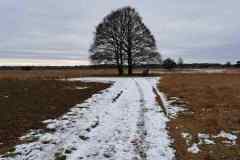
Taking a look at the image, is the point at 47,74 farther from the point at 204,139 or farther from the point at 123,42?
the point at 204,139

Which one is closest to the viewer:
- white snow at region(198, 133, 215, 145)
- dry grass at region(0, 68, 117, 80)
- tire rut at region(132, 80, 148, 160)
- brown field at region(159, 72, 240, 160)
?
tire rut at region(132, 80, 148, 160)

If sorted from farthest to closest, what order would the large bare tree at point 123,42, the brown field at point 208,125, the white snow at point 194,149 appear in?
the large bare tree at point 123,42 < the white snow at point 194,149 < the brown field at point 208,125

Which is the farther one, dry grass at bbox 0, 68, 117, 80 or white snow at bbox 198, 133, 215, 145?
dry grass at bbox 0, 68, 117, 80

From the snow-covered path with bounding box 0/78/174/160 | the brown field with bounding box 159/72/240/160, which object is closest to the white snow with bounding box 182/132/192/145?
the brown field with bounding box 159/72/240/160

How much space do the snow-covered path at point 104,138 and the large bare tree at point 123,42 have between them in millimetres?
34395

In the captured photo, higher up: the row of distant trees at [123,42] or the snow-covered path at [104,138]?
the row of distant trees at [123,42]

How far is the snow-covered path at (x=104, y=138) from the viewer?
620 centimetres

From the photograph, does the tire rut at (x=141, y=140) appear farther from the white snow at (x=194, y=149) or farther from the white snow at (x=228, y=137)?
the white snow at (x=228, y=137)

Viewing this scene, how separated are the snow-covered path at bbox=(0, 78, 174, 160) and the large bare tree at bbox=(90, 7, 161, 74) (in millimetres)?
34395

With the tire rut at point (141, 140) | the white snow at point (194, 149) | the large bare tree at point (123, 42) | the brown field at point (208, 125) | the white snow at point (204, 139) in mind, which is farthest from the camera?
the large bare tree at point (123, 42)

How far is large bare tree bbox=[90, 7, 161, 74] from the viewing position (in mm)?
45250

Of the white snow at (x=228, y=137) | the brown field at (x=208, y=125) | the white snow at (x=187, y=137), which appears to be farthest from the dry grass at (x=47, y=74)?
the white snow at (x=228, y=137)

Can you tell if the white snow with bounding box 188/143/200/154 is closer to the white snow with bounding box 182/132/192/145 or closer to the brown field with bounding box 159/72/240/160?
the brown field with bounding box 159/72/240/160

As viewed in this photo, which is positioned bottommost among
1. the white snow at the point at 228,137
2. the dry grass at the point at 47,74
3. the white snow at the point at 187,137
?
the white snow at the point at 228,137
